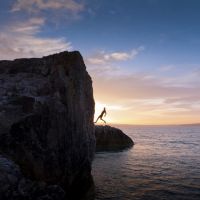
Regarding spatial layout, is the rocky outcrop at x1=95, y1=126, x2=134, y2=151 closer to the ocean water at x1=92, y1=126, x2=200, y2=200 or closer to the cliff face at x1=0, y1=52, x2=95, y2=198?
the ocean water at x1=92, y1=126, x2=200, y2=200

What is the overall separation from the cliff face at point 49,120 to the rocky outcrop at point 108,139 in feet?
85.7

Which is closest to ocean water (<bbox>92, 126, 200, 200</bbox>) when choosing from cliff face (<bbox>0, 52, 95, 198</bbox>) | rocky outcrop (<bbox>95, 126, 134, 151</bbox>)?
cliff face (<bbox>0, 52, 95, 198</bbox>)

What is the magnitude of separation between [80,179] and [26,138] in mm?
6016

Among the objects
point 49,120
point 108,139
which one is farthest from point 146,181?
point 108,139

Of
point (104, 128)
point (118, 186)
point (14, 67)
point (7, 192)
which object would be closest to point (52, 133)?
point (7, 192)

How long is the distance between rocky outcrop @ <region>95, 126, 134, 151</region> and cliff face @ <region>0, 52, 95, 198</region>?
26.1 meters

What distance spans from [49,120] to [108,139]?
1326 inches

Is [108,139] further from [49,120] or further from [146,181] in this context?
[49,120]

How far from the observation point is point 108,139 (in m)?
47.5

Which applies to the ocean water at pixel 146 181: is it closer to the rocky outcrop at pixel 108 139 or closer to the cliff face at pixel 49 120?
the cliff face at pixel 49 120

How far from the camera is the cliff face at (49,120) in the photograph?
43.1 feet

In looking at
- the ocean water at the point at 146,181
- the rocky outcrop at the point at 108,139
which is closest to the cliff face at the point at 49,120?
the ocean water at the point at 146,181

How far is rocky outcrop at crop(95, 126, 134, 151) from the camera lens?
4626 cm

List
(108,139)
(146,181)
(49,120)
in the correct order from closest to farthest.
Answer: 1. (49,120)
2. (146,181)
3. (108,139)
